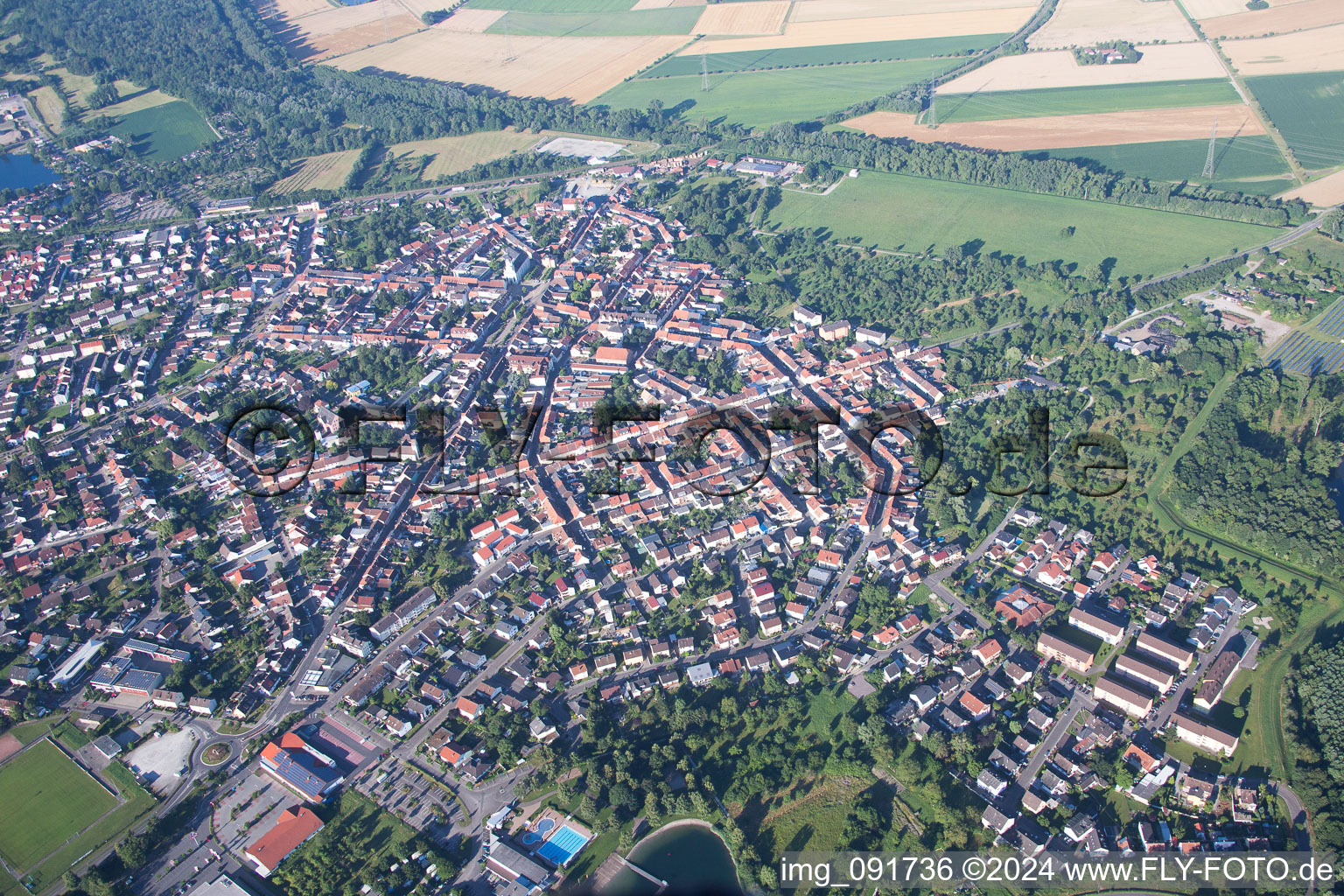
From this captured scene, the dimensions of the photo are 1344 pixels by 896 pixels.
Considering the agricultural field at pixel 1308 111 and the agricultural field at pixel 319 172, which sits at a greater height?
the agricultural field at pixel 319 172

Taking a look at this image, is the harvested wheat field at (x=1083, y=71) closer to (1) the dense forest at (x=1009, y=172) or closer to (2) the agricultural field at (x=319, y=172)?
(1) the dense forest at (x=1009, y=172)

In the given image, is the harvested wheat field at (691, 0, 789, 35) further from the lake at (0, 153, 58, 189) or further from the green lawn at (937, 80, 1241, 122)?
Answer: the lake at (0, 153, 58, 189)

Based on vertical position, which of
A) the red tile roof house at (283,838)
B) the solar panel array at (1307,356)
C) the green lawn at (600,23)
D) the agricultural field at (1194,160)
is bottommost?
the red tile roof house at (283,838)

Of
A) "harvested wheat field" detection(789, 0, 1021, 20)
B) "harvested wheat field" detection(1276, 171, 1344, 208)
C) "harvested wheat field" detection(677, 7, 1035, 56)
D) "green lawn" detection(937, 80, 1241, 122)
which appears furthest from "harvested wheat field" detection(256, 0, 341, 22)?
"harvested wheat field" detection(1276, 171, 1344, 208)

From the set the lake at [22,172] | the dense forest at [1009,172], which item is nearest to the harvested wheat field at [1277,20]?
the dense forest at [1009,172]

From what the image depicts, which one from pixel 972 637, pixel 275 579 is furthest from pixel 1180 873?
pixel 275 579

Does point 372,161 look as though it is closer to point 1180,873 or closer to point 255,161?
point 255,161
